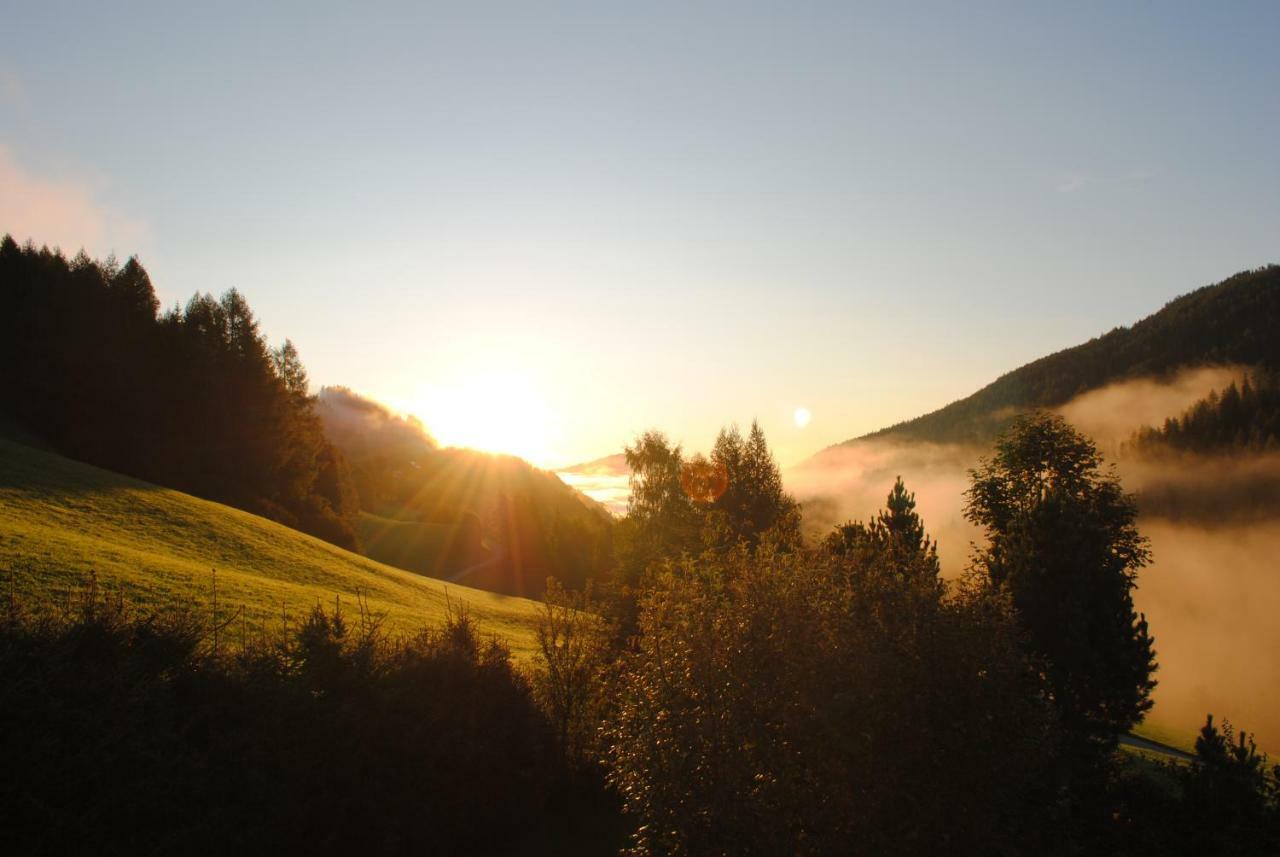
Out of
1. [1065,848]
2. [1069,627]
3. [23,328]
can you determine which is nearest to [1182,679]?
[1069,627]

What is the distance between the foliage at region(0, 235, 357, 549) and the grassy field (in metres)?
17.7

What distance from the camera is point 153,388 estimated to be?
66.8 m

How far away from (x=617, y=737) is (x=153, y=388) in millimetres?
65989

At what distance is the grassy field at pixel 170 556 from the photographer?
27.8 m

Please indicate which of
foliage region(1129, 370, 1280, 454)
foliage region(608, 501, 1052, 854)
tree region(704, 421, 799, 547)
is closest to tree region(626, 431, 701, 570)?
tree region(704, 421, 799, 547)

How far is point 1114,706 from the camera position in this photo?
32594mm

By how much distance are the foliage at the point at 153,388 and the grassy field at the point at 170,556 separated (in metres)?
17.7

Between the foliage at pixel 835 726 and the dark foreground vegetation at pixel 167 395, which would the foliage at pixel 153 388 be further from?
the foliage at pixel 835 726

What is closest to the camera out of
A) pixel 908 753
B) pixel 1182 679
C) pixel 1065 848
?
pixel 908 753

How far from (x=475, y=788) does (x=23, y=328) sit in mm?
68032

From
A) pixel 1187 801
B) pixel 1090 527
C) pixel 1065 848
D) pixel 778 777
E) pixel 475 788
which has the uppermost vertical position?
pixel 1090 527

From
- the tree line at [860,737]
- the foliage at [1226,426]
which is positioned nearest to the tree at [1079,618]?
the tree line at [860,737]

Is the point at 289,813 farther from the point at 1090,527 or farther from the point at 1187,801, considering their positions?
the point at 1090,527

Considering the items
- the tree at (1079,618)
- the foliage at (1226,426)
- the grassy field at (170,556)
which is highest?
the foliage at (1226,426)
